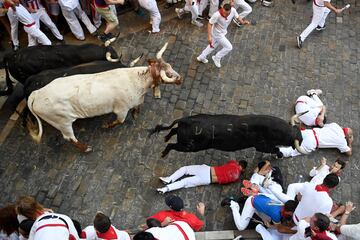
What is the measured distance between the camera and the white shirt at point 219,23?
8780 mm

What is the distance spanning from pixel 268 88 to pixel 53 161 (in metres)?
4.58

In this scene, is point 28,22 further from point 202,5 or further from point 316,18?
point 316,18

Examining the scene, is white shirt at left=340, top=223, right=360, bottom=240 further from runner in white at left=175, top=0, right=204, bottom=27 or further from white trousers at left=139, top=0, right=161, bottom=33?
white trousers at left=139, top=0, right=161, bottom=33

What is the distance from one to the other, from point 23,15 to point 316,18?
20.7 feet

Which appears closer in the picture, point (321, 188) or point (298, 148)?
point (321, 188)

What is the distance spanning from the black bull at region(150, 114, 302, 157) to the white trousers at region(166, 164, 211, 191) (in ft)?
1.22

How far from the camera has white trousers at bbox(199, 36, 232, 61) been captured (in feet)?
30.2

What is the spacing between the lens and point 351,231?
610cm

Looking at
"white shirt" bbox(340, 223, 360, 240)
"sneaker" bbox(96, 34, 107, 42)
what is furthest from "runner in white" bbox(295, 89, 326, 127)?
"sneaker" bbox(96, 34, 107, 42)

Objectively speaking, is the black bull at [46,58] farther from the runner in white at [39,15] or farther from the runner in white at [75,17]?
the runner in white at [75,17]

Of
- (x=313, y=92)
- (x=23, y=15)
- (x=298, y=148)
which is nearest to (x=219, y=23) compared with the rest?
(x=313, y=92)

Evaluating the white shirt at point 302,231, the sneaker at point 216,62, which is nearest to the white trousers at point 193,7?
the sneaker at point 216,62

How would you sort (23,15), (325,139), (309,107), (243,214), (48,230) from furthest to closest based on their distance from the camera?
(23,15), (309,107), (325,139), (243,214), (48,230)

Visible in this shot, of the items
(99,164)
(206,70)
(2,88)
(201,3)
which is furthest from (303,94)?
(2,88)
